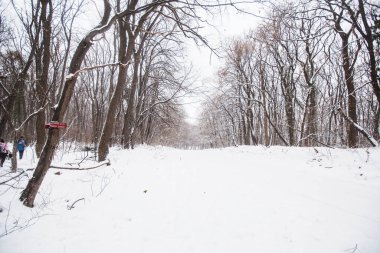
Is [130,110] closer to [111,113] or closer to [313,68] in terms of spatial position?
[111,113]

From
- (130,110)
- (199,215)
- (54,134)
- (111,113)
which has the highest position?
(130,110)

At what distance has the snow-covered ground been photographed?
2836mm

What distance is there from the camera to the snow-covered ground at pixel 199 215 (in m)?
2.84

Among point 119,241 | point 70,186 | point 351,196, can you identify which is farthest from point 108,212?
point 351,196

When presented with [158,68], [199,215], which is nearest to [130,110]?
[158,68]

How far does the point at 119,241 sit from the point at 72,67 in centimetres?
295

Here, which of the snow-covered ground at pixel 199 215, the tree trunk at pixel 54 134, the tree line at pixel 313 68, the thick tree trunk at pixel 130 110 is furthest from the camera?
the thick tree trunk at pixel 130 110

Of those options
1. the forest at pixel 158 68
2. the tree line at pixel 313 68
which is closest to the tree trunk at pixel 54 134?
the forest at pixel 158 68

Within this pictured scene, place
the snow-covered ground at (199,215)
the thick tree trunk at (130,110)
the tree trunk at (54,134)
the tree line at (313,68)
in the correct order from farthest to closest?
the thick tree trunk at (130,110) < the tree line at (313,68) < the tree trunk at (54,134) < the snow-covered ground at (199,215)

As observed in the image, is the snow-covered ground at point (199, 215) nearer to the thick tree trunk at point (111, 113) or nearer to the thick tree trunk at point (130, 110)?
the thick tree trunk at point (111, 113)

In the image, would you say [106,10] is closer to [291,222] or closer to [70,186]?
[70,186]

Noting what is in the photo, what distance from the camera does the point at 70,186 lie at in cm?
508

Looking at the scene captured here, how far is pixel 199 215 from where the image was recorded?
12.0 ft

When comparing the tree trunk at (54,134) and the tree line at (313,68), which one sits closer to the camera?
the tree trunk at (54,134)
